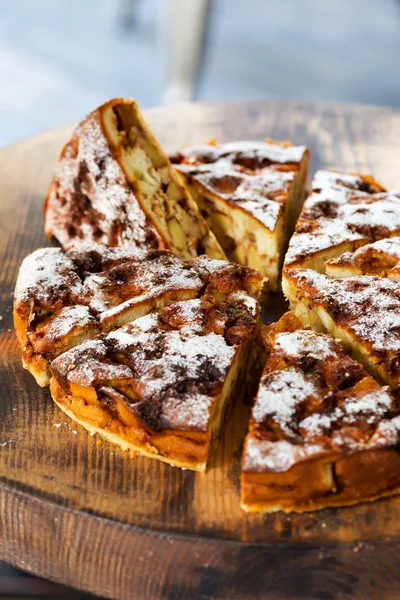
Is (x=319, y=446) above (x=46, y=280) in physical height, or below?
below

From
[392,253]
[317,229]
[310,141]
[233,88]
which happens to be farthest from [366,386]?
[233,88]

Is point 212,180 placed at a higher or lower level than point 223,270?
higher

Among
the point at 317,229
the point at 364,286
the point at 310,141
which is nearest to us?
the point at 364,286

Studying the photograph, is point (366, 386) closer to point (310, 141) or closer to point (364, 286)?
point (364, 286)

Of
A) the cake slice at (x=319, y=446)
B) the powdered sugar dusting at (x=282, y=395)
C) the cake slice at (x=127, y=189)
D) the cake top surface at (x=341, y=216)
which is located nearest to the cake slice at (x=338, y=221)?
the cake top surface at (x=341, y=216)

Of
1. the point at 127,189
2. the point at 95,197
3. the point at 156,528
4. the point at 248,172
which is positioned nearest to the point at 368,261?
the point at 248,172

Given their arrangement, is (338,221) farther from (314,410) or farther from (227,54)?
(227,54)

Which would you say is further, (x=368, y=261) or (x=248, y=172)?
(x=248, y=172)
